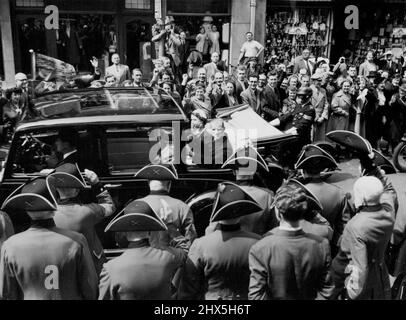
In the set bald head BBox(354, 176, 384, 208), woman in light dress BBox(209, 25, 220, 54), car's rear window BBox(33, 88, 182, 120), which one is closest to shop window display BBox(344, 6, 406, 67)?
woman in light dress BBox(209, 25, 220, 54)

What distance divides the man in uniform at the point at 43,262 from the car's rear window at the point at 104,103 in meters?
2.03

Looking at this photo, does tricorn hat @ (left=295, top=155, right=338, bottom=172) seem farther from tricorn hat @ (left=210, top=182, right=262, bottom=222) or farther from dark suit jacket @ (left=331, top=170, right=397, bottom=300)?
tricorn hat @ (left=210, top=182, right=262, bottom=222)

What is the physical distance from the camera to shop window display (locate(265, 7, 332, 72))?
15.8 m

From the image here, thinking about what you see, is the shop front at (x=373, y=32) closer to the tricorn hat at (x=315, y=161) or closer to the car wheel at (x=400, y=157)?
the car wheel at (x=400, y=157)

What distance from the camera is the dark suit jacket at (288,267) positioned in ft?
11.3

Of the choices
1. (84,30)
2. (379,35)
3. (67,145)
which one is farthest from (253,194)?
(379,35)

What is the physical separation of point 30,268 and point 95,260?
3.92 ft

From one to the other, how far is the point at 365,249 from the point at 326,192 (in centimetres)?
99

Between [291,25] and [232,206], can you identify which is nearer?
[232,206]

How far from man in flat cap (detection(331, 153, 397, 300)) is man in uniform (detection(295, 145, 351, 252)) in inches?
26.8

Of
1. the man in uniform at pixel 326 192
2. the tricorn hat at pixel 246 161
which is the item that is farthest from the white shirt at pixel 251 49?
the man in uniform at pixel 326 192

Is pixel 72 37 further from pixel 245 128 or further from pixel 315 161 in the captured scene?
pixel 315 161

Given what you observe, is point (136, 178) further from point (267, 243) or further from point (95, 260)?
point (267, 243)

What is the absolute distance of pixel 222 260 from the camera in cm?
359
